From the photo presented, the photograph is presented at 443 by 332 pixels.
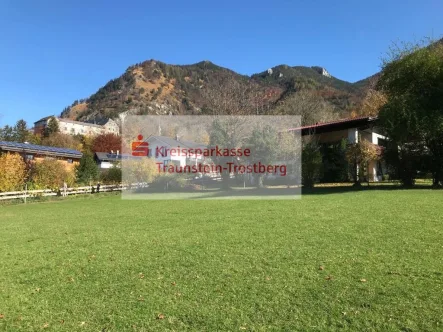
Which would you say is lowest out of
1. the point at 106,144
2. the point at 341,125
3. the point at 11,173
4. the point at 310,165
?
the point at 11,173

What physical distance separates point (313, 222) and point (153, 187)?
66.3ft

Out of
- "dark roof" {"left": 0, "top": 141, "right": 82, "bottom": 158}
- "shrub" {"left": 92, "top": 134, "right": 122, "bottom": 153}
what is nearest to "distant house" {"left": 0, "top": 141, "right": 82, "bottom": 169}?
"dark roof" {"left": 0, "top": 141, "right": 82, "bottom": 158}

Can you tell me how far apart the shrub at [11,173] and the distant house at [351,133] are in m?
19.8

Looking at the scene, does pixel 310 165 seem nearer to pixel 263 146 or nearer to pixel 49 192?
pixel 263 146

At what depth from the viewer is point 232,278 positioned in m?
4.44

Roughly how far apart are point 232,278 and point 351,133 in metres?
21.6

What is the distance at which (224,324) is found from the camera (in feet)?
10.4

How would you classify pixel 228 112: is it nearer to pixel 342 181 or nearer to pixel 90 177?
pixel 342 181

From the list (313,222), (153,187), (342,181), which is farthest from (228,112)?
(313,222)

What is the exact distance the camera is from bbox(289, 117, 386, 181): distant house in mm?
23172

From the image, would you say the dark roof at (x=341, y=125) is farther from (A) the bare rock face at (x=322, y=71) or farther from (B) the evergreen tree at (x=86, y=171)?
(A) the bare rock face at (x=322, y=71)

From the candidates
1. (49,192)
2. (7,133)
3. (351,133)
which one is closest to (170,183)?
(49,192)

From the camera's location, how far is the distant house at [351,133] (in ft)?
76.0

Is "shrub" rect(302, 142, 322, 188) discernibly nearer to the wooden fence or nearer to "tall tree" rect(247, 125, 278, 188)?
"tall tree" rect(247, 125, 278, 188)
